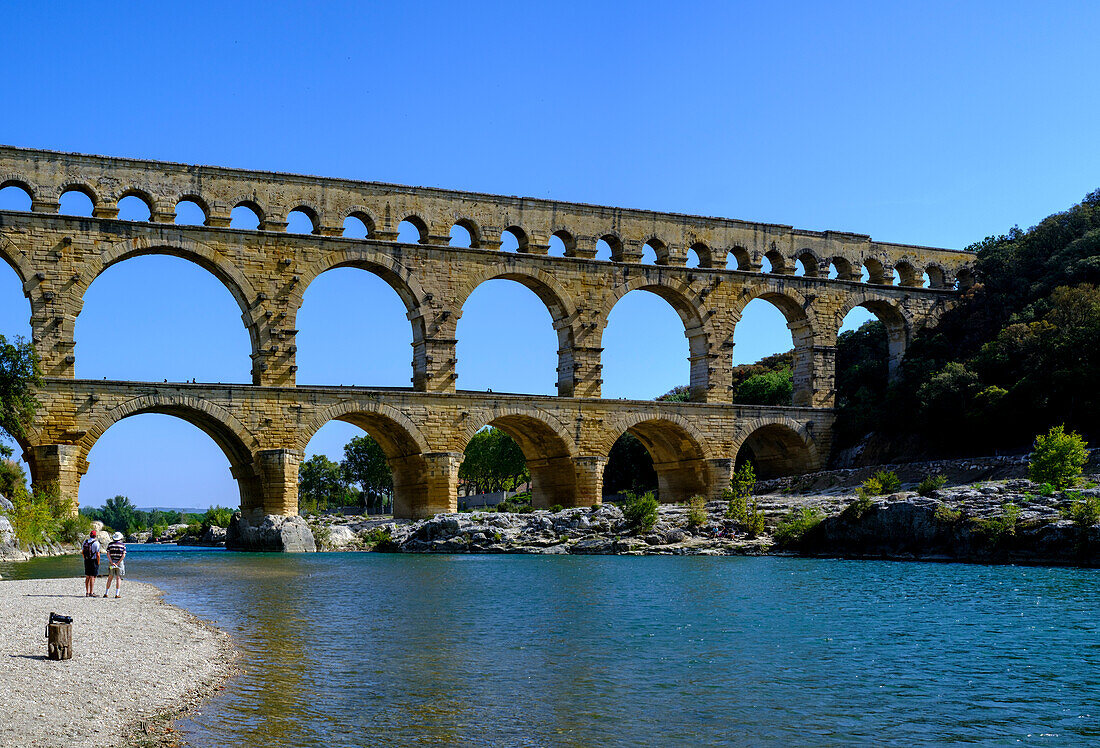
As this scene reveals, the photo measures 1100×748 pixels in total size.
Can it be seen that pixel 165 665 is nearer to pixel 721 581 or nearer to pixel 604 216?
pixel 721 581

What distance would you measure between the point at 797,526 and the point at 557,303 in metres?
13.1

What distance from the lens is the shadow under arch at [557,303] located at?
37.3 m

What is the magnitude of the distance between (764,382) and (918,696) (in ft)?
156

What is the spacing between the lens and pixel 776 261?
41969 millimetres

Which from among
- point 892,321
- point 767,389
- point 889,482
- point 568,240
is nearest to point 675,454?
point 568,240

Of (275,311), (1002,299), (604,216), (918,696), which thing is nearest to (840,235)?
(1002,299)

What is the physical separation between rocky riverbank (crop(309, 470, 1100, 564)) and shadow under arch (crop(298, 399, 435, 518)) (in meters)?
1.11

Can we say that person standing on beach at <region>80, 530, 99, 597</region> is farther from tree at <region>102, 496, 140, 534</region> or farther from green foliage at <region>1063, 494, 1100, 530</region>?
tree at <region>102, 496, 140, 534</region>

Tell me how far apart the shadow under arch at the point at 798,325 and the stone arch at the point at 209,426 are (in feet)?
60.6

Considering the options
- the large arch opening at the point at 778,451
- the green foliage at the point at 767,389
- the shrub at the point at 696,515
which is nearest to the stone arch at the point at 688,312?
the large arch opening at the point at 778,451

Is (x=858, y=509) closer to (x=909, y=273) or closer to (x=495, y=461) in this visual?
(x=909, y=273)

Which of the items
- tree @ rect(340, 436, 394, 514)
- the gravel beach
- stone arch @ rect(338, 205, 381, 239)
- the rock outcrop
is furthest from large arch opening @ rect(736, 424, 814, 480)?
tree @ rect(340, 436, 394, 514)

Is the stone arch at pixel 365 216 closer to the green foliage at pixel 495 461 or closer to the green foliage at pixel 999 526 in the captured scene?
the green foliage at pixel 999 526

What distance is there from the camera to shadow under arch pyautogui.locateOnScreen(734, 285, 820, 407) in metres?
41.1
